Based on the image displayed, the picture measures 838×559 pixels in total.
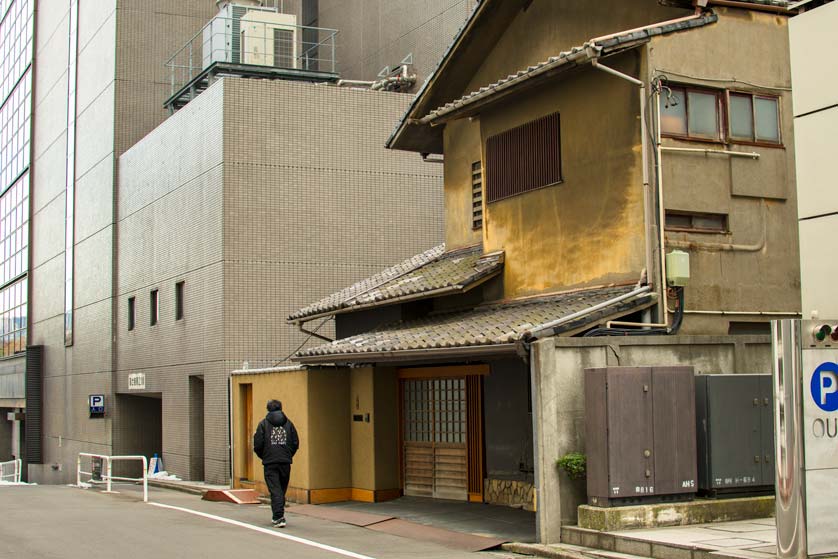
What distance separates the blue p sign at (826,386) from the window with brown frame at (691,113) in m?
4.92

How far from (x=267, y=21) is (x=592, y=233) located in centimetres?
1679

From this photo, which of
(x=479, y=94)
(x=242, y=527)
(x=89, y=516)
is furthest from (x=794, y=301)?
(x=89, y=516)

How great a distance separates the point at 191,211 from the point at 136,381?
20.8 feet

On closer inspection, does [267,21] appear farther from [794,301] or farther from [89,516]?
[794,301]

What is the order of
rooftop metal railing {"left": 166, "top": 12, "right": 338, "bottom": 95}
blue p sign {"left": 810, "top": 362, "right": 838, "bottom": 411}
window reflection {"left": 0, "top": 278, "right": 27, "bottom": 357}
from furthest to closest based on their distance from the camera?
window reflection {"left": 0, "top": 278, "right": 27, "bottom": 357}, rooftop metal railing {"left": 166, "top": 12, "right": 338, "bottom": 95}, blue p sign {"left": 810, "top": 362, "right": 838, "bottom": 411}

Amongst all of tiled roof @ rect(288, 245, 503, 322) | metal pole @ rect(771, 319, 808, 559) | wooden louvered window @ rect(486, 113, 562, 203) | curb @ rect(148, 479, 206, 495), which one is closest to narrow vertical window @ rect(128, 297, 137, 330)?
curb @ rect(148, 479, 206, 495)

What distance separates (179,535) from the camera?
14906 mm

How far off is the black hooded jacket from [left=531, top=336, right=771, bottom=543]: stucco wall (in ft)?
14.1

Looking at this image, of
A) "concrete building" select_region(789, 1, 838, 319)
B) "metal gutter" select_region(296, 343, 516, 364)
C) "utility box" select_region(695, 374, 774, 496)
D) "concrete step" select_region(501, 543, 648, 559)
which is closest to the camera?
"concrete building" select_region(789, 1, 838, 319)

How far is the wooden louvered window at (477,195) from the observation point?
19641mm

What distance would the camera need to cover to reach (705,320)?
1522 cm

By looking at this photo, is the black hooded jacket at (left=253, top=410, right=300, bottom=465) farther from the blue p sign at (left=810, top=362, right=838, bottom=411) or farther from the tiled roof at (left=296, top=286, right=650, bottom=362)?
the blue p sign at (left=810, top=362, right=838, bottom=411)

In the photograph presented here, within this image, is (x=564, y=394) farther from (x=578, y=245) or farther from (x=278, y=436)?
(x=278, y=436)

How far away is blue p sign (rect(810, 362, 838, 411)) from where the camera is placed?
36.7ft
